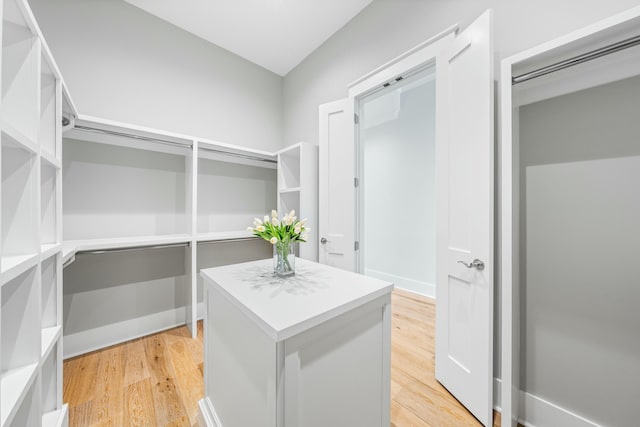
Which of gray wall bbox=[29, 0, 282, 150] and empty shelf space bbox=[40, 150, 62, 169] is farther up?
gray wall bbox=[29, 0, 282, 150]

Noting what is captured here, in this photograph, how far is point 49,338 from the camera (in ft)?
3.47

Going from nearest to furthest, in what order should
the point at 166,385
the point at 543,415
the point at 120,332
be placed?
1. the point at 543,415
2. the point at 166,385
3. the point at 120,332

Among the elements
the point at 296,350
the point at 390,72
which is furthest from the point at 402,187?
the point at 296,350

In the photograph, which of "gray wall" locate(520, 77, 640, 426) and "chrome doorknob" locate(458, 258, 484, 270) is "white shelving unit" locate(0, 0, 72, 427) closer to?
"chrome doorknob" locate(458, 258, 484, 270)

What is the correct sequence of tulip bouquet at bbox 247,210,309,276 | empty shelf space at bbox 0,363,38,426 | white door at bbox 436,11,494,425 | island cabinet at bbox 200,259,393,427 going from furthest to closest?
white door at bbox 436,11,494,425
tulip bouquet at bbox 247,210,309,276
island cabinet at bbox 200,259,393,427
empty shelf space at bbox 0,363,38,426

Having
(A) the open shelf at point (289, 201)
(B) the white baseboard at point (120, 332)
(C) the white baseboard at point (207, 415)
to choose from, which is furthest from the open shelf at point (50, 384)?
(A) the open shelf at point (289, 201)

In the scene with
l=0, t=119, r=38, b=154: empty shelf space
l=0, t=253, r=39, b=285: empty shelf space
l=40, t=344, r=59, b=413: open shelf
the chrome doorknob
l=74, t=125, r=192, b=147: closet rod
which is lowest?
l=40, t=344, r=59, b=413: open shelf

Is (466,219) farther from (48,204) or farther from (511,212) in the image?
(48,204)

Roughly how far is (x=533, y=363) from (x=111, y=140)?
3.49 m

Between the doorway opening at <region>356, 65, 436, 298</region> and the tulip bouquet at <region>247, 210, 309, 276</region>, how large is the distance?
7.62 feet

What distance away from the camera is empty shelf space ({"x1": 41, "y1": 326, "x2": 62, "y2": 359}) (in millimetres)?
984

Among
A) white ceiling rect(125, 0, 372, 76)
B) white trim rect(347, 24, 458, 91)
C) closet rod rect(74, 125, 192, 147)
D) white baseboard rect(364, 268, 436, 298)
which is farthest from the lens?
white baseboard rect(364, 268, 436, 298)

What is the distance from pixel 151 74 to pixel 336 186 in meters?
2.16

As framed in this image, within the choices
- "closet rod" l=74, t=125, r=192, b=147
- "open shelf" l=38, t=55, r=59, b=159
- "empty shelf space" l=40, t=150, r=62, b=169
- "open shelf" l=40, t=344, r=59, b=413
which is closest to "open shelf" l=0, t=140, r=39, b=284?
"empty shelf space" l=40, t=150, r=62, b=169
